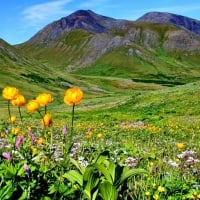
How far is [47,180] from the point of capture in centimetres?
662

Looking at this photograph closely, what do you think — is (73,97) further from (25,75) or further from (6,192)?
(25,75)

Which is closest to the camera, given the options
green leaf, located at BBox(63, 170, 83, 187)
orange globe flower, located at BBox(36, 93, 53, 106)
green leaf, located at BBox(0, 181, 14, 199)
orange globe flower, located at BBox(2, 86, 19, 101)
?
green leaf, located at BBox(0, 181, 14, 199)

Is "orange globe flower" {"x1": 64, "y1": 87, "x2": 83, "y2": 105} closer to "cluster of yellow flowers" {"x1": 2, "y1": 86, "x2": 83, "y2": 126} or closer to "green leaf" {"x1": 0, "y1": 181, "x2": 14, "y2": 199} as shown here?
"cluster of yellow flowers" {"x1": 2, "y1": 86, "x2": 83, "y2": 126}

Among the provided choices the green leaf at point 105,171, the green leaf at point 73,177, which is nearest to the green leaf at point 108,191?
the green leaf at point 105,171

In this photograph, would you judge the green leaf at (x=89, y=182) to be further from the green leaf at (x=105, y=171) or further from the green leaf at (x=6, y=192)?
the green leaf at (x=6, y=192)

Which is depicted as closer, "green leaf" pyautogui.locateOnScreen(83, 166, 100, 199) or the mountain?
"green leaf" pyautogui.locateOnScreen(83, 166, 100, 199)

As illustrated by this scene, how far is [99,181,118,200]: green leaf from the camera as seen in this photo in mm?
5723

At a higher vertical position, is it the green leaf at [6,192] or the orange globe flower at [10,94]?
the orange globe flower at [10,94]

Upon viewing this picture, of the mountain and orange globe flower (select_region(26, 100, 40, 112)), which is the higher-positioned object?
orange globe flower (select_region(26, 100, 40, 112))

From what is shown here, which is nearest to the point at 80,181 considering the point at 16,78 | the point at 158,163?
the point at 158,163

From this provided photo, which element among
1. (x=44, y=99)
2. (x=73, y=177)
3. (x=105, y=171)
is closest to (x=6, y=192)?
(x=73, y=177)

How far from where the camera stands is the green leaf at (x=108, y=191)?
18.8ft

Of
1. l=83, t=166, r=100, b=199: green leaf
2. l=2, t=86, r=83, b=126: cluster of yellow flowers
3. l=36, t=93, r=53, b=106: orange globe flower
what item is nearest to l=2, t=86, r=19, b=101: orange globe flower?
l=2, t=86, r=83, b=126: cluster of yellow flowers

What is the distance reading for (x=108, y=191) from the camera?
18.9ft
